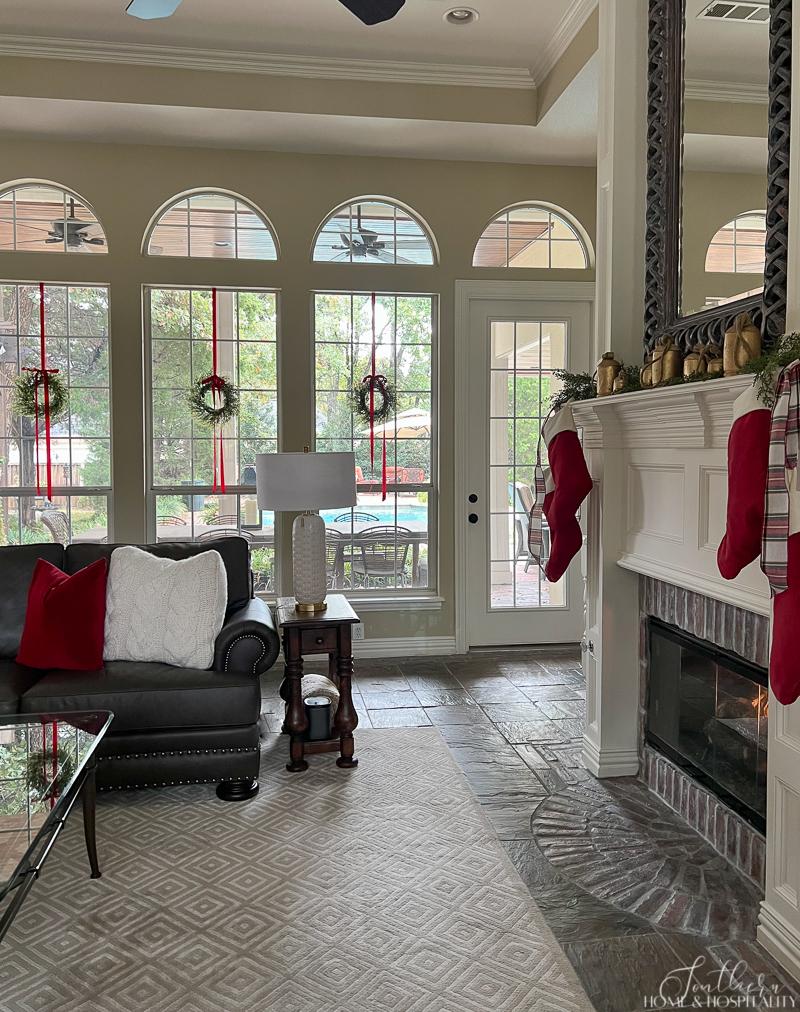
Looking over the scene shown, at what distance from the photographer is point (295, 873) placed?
2.57 meters

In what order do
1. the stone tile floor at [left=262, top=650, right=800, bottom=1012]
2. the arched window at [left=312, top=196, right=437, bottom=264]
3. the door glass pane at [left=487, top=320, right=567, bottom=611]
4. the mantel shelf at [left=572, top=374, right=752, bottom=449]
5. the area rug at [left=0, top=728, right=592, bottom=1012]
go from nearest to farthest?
the area rug at [left=0, top=728, right=592, bottom=1012] → the stone tile floor at [left=262, top=650, right=800, bottom=1012] → the mantel shelf at [left=572, top=374, right=752, bottom=449] → the arched window at [left=312, top=196, right=437, bottom=264] → the door glass pane at [left=487, top=320, right=567, bottom=611]

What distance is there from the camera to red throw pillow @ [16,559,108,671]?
3205mm

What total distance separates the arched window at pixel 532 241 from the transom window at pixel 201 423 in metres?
1.41

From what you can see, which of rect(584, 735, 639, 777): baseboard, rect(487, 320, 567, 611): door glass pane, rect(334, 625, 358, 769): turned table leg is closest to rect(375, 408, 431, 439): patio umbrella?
rect(487, 320, 567, 611): door glass pane

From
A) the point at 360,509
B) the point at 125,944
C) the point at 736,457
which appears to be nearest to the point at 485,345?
the point at 360,509

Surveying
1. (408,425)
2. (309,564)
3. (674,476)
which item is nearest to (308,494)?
(309,564)

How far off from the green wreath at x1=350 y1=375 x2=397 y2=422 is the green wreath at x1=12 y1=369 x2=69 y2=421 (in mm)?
1709

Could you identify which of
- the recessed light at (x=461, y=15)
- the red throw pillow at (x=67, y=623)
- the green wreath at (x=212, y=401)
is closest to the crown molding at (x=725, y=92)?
the recessed light at (x=461, y=15)

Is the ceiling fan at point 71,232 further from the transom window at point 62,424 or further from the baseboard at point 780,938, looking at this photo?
the baseboard at point 780,938

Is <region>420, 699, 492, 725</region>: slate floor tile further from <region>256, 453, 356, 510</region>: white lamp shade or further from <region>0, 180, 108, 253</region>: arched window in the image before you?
<region>0, 180, 108, 253</region>: arched window

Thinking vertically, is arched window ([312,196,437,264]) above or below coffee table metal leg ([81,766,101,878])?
above

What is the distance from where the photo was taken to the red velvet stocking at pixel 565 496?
328 centimetres

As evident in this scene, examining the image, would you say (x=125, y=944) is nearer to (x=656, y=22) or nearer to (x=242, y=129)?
(x=656, y=22)

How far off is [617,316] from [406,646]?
2.64 metres
